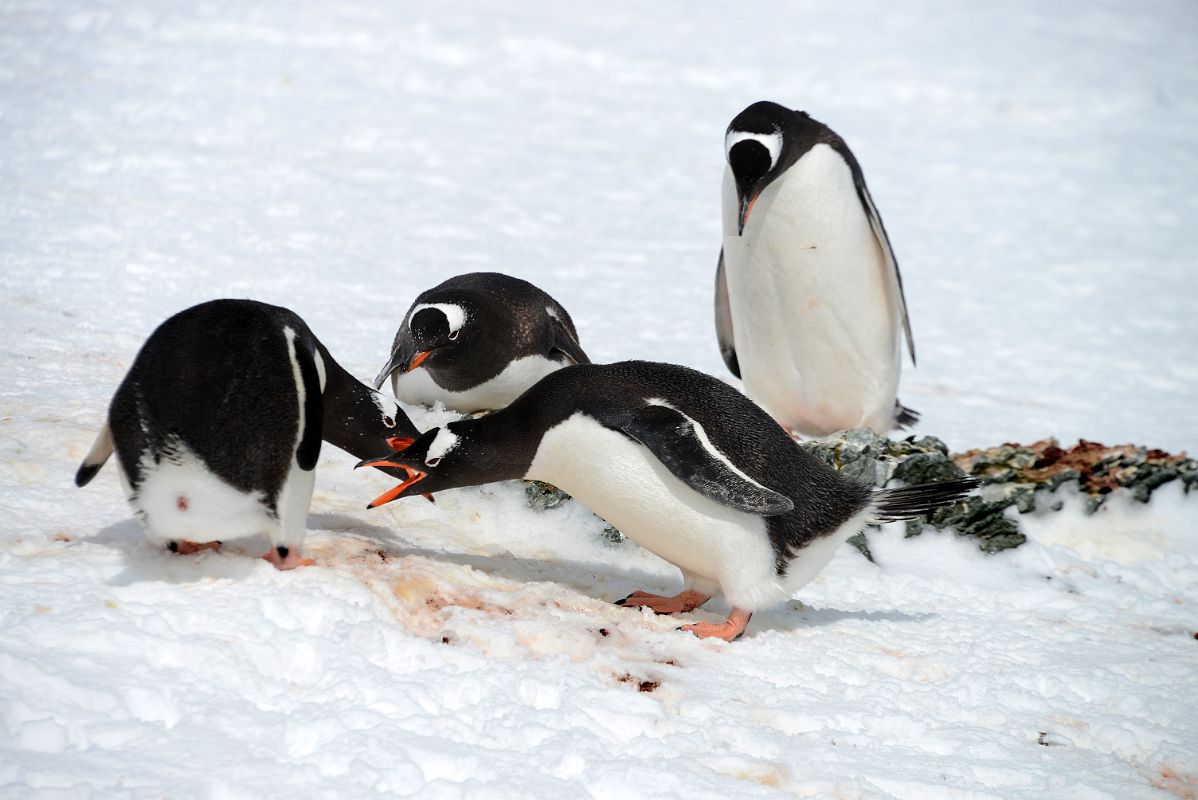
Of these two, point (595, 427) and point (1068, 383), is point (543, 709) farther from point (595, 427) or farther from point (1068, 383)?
point (1068, 383)

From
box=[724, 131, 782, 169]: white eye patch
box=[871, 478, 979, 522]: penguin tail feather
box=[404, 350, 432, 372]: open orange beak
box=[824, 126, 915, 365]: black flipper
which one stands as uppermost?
box=[724, 131, 782, 169]: white eye patch

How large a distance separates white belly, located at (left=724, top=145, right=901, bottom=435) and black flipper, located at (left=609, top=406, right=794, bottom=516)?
5.05 feet

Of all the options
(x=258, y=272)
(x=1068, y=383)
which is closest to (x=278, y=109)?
(x=258, y=272)

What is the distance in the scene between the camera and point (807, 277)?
4031mm

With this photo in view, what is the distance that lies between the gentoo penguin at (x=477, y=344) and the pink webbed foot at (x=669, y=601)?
0.92 meters

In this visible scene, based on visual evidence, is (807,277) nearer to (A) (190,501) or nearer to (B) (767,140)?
(B) (767,140)

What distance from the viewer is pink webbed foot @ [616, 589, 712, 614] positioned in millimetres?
2830

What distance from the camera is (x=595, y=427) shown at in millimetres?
2643

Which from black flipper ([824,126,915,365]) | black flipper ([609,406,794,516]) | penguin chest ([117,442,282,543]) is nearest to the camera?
penguin chest ([117,442,282,543])

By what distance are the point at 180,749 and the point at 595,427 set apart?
1.11 metres

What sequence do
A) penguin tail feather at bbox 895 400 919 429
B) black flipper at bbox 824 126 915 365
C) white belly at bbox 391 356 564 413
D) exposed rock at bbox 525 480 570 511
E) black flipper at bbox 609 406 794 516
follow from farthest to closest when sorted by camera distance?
penguin tail feather at bbox 895 400 919 429 < black flipper at bbox 824 126 915 365 < white belly at bbox 391 356 564 413 < exposed rock at bbox 525 480 570 511 < black flipper at bbox 609 406 794 516

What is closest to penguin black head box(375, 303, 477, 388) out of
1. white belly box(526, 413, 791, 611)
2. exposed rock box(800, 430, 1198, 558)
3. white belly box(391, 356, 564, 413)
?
white belly box(391, 356, 564, 413)

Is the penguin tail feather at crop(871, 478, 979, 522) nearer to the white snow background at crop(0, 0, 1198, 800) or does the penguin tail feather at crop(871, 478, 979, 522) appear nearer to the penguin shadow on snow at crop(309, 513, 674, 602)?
the white snow background at crop(0, 0, 1198, 800)

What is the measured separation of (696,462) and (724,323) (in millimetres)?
2252
